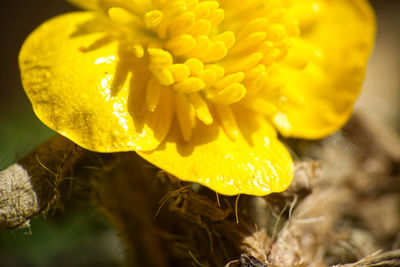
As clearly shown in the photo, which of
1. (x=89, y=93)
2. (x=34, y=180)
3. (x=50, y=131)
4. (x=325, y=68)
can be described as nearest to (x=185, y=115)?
(x=89, y=93)

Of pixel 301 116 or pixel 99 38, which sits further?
pixel 301 116

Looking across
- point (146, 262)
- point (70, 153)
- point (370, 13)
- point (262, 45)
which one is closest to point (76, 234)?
point (146, 262)

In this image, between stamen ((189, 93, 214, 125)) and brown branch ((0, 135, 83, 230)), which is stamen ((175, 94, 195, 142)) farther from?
brown branch ((0, 135, 83, 230))

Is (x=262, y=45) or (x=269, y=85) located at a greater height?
(x=262, y=45)

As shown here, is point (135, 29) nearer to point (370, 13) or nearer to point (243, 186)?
point (243, 186)

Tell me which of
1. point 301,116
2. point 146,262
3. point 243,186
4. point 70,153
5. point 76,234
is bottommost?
point 76,234

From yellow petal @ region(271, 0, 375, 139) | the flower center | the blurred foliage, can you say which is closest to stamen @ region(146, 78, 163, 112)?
the flower center

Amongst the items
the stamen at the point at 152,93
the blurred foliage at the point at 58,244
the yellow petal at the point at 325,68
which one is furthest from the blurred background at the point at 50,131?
the yellow petal at the point at 325,68

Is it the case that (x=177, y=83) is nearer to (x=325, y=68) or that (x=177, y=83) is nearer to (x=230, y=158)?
(x=230, y=158)
